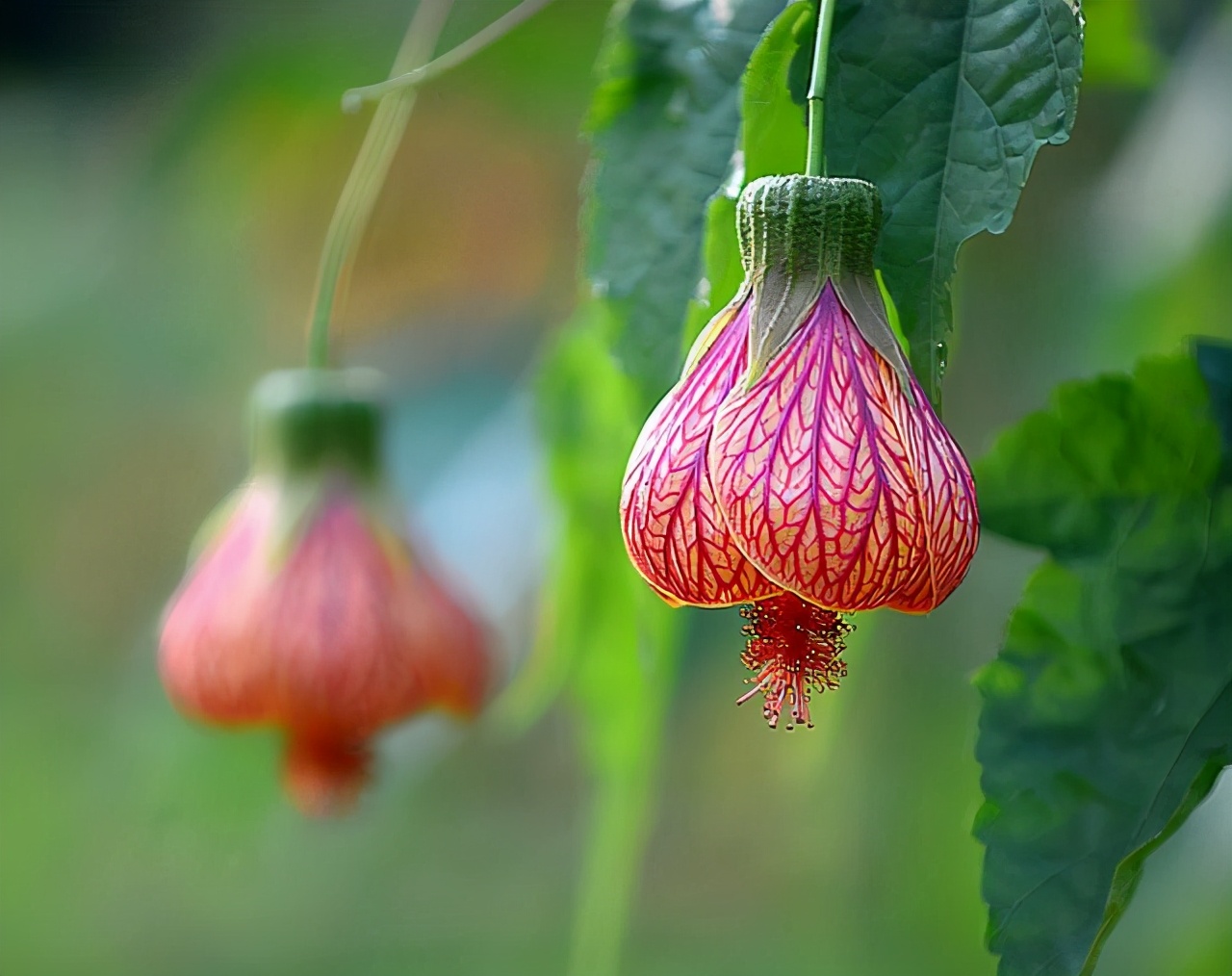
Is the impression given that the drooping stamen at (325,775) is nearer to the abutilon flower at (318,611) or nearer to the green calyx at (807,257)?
the abutilon flower at (318,611)

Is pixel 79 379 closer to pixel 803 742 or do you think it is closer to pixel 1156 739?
pixel 803 742

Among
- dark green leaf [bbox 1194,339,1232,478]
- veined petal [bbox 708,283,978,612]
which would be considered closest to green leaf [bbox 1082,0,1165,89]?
dark green leaf [bbox 1194,339,1232,478]

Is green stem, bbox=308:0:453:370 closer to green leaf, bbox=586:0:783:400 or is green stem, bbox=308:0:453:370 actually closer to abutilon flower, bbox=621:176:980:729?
green leaf, bbox=586:0:783:400

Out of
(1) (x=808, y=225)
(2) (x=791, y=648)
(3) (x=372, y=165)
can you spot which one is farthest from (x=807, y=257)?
(3) (x=372, y=165)

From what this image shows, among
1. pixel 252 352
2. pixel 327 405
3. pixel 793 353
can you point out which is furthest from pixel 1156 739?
pixel 252 352

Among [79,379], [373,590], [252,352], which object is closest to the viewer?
[373,590]

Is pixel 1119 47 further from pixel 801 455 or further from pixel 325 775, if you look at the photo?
pixel 325 775

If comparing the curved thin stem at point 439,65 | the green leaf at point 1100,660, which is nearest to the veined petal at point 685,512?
the green leaf at point 1100,660
